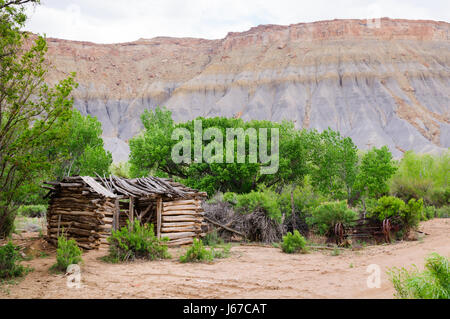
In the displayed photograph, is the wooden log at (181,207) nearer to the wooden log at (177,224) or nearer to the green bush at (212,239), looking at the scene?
the wooden log at (177,224)

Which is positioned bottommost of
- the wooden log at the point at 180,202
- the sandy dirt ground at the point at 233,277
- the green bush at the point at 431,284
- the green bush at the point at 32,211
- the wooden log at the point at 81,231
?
the green bush at the point at 32,211

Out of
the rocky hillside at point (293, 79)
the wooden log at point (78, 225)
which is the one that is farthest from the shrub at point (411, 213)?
the rocky hillside at point (293, 79)

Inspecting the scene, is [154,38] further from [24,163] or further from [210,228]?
[24,163]

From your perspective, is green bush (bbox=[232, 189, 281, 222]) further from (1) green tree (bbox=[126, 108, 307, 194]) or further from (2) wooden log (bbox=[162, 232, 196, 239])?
(1) green tree (bbox=[126, 108, 307, 194])

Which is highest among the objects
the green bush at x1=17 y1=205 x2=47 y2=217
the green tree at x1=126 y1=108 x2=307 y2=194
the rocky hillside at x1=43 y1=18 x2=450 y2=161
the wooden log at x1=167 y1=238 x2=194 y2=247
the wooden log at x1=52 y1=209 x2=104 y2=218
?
the rocky hillside at x1=43 y1=18 x2=450 y2=161

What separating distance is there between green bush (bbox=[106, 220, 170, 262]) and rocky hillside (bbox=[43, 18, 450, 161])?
5017 cm

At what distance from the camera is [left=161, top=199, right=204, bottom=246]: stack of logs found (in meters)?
12.9

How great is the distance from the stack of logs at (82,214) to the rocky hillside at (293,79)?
4973cm

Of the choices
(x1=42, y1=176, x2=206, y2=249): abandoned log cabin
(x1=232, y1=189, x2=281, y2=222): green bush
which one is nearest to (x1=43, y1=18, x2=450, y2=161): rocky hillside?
(x1=232, y1=189, x2=281, y2=222): green bush

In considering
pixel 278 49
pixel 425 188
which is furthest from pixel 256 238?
pixel 278 49

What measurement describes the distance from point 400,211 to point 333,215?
2252 mm

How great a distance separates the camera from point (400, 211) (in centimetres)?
1365

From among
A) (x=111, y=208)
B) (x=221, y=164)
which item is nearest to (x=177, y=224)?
(x=111, y=208)

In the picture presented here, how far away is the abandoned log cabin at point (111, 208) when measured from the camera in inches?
444
